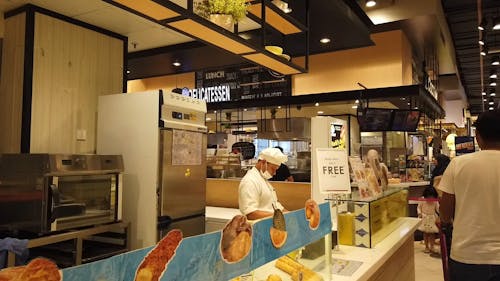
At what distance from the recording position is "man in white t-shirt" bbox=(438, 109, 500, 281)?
2213mm

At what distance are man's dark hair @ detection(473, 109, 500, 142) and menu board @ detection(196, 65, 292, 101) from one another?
17.8ft

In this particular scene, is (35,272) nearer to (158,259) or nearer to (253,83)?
(158,259)

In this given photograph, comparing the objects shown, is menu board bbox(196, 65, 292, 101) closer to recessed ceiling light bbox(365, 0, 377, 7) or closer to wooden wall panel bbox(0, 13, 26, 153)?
recessed ceiling light bbox(365, 0, 377, 7)

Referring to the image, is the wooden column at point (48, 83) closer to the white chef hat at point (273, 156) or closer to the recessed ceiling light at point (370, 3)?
the white chef hat at point (273, 156)

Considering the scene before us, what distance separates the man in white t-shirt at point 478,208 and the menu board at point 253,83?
5.47 meters

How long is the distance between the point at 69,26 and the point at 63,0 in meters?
0.42

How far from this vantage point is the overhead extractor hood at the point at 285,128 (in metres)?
9.02

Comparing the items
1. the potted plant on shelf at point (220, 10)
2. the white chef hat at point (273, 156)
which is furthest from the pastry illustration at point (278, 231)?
the white chef hat at point (273, 156)

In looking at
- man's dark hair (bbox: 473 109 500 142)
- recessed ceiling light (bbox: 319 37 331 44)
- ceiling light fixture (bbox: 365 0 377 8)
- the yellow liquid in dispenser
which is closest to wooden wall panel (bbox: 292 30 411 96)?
ceiling light fixture (bbox: 365 0 377 8)

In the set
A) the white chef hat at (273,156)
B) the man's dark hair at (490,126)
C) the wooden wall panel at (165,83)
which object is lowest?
the white chef hat at (273,156)

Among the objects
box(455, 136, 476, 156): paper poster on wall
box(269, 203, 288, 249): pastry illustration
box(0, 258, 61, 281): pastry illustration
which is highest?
box(455, 136, 476, 156): paper poster on wall

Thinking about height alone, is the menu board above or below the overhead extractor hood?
above

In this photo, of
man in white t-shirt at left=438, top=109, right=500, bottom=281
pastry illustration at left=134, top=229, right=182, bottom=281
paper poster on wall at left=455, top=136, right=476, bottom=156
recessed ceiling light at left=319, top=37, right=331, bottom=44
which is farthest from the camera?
paper poster on wall at left=455, top=136, right=476, bottom=156

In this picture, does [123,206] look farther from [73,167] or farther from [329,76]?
[329,76]
